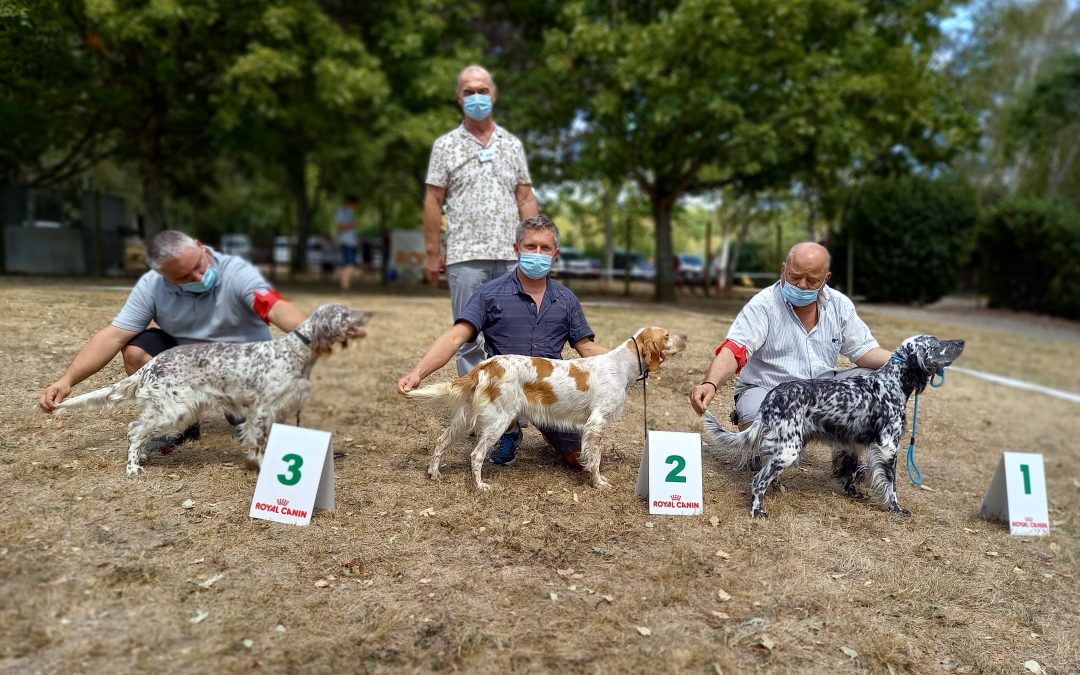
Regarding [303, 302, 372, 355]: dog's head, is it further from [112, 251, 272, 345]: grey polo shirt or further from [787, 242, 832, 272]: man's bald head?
[787, 242, 832, 272]: man's bald head

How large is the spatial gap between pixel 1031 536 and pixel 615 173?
40.0 ft

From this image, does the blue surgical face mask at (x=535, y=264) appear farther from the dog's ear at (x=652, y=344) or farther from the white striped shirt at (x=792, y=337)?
the white striped shirt at (x=792, y=337)

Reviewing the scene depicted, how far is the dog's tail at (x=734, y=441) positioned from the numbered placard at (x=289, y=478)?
231 centimetres

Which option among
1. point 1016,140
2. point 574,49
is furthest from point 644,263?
point 574,49

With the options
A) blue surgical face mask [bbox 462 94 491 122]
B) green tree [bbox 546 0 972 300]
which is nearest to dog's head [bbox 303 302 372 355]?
blue surgical face mask [bbox 462 94 491 122]

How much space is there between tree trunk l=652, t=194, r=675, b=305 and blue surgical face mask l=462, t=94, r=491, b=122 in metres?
12.0

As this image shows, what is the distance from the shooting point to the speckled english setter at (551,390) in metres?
4.38

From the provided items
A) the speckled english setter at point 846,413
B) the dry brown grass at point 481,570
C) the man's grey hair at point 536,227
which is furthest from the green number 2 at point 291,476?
the speckled english setter at point 846,413

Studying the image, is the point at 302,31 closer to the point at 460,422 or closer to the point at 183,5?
the point at 183,5

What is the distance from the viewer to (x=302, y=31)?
1438 cm

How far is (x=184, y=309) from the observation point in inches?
188

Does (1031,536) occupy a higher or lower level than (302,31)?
lower

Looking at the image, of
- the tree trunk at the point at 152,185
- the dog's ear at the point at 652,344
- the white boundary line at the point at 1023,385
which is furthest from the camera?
the tree trunk at the point at 152,185

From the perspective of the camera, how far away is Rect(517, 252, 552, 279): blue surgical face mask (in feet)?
15.1
